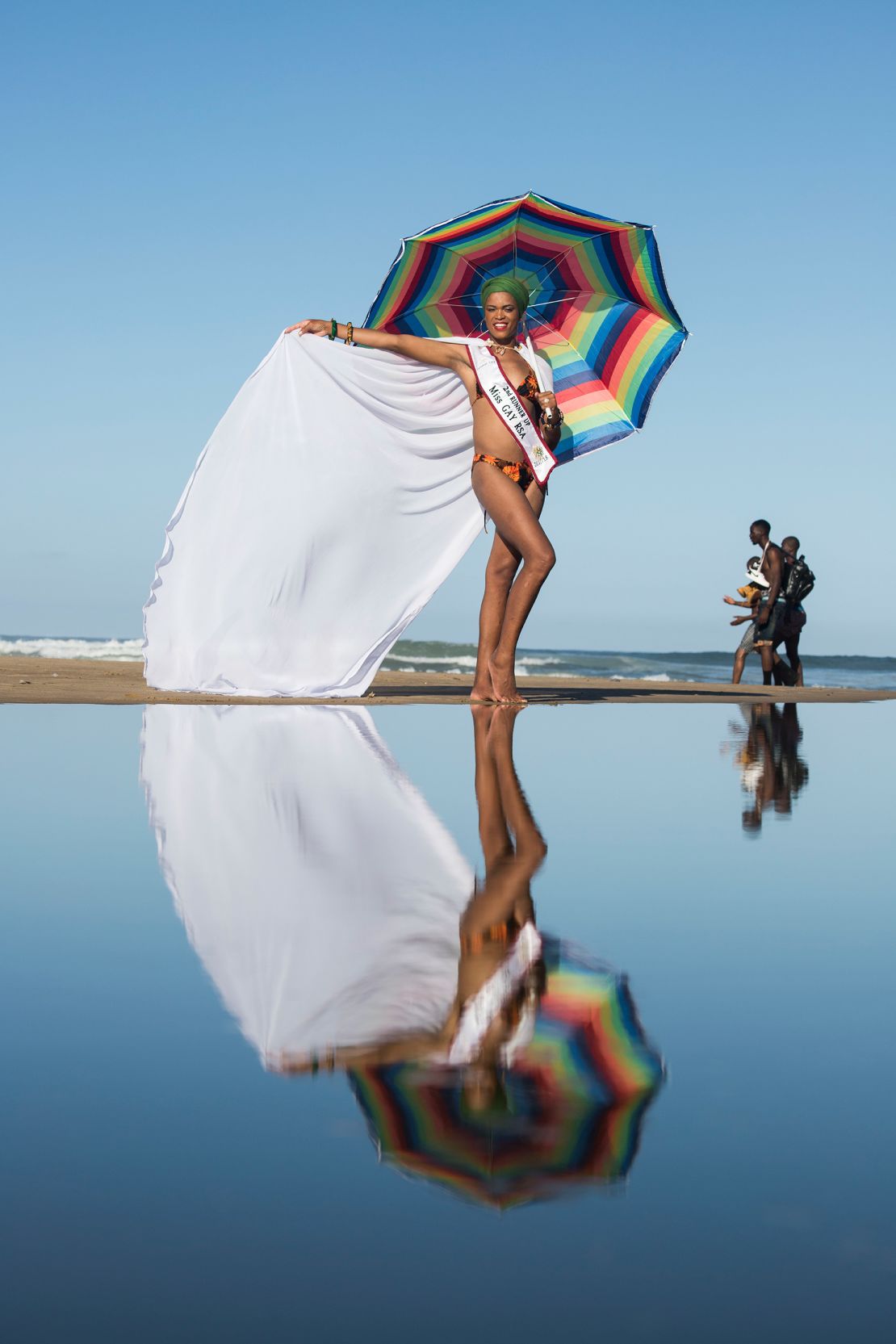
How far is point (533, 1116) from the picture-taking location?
4.74 ft

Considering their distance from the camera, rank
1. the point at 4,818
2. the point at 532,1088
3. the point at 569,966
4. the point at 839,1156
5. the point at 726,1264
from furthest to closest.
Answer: the point at 4,818
the point at 569,966
the point at 532,1088
the point at 839,1156
the point at 726,1264

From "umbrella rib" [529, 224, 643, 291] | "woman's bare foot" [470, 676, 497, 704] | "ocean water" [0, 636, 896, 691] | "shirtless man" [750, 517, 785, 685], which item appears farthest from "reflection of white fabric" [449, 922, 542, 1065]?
"ocean water" [0, 636, 896, 691]

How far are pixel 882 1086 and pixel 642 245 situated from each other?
320 inches

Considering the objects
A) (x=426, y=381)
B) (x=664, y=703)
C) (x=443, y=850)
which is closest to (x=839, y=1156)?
(x=443, y=850)

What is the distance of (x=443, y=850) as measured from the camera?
10.6 feet

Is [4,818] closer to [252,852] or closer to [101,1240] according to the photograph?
[252,852]

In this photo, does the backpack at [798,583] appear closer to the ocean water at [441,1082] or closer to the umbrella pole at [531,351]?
the umbrella pole at [531,351]

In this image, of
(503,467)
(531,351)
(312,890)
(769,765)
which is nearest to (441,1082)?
(312,890)

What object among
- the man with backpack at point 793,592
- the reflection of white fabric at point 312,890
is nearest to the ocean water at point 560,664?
the man with backpack at point 793,592

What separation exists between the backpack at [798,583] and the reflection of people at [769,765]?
586 centimetres

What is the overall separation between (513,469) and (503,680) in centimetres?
129

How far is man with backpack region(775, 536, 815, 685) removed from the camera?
14727mm

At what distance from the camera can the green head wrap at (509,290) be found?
28.3 feet

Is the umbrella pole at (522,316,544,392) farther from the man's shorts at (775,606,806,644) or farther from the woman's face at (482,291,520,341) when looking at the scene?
the man's shorts at (775,606,806,644)
